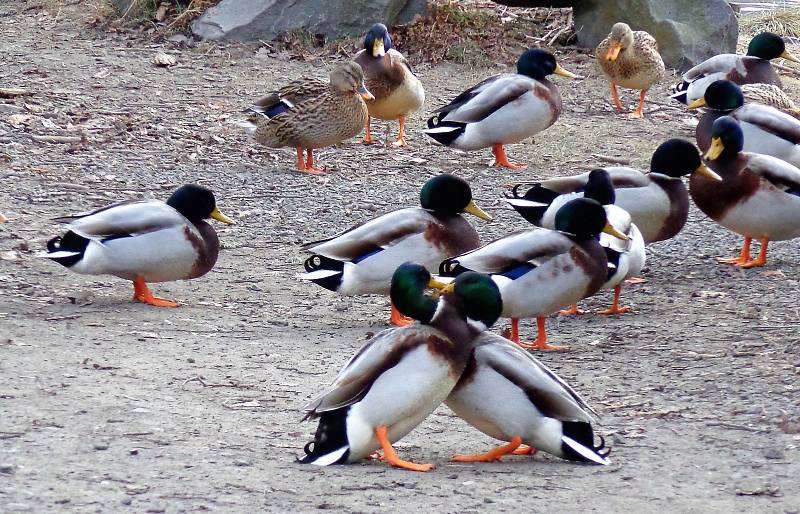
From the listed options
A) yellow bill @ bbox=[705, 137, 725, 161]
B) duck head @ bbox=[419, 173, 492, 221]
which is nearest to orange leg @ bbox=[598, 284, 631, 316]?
duck head @ bbox=[419, 173, 492, 221]

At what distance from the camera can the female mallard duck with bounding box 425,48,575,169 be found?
943 cm

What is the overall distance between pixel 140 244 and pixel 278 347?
963 mm

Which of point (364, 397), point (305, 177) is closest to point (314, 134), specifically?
point (305, 177)

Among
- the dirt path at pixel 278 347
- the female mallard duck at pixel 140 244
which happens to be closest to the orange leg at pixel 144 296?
the female mallard duck at pixel 140 244

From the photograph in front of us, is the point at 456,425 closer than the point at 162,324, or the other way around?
the point at 456,425

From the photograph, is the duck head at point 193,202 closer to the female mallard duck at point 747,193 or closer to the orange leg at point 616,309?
the orange leg at point 616,309

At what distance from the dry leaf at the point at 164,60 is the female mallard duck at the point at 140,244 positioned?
5577 mm

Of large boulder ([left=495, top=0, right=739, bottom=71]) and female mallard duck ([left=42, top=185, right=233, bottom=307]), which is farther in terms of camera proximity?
large boulder ([left=495, top=0, right=739, bottom=71])

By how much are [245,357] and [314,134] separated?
12.6 feet

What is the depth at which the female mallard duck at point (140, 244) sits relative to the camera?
6270 mm

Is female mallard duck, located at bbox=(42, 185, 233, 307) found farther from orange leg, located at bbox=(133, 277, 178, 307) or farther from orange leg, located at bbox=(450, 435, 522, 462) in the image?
orange leg, located at bbox=(450, 435, 522, 462)

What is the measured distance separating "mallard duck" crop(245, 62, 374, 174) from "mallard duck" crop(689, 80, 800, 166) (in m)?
2.61

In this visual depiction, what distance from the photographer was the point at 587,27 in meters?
13.1

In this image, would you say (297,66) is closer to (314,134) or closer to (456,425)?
(314,134)
